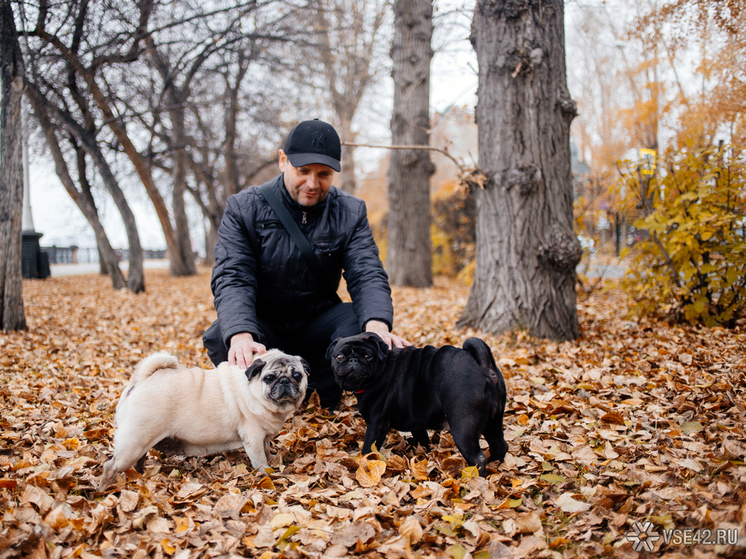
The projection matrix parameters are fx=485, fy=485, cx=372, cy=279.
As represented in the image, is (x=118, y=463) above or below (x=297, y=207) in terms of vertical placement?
below

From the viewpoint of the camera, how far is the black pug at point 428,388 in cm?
282

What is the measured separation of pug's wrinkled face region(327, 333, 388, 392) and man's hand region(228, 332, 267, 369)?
588mm

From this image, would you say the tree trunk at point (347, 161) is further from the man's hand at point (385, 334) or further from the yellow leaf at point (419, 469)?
the yellow leaf at point (419, 469)

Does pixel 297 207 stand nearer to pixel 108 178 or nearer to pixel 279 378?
pixel 279 378

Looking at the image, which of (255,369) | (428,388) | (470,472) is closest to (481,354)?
(428,388)

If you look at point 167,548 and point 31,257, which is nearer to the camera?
point 167,548

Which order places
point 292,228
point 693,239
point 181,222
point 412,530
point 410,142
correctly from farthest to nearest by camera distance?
point 181,222 < point 410,142 < point 693,239 < point 292,228 < point 412,530

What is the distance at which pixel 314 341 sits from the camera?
4.29 meters

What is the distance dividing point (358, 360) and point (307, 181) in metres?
1.59

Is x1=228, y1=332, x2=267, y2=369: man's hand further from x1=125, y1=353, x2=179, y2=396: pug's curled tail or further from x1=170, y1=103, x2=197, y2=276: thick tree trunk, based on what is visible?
x1=170, y1=103, x2=197, y2=276: thick tree trunk

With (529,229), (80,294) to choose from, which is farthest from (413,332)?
(80,294)

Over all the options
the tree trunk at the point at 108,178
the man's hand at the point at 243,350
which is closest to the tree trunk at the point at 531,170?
the man's hand at the point at 243,350

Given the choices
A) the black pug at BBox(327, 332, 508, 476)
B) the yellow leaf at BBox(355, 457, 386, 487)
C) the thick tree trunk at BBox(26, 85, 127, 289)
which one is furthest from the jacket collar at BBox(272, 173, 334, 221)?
the thick tree trunk at BBox(26, 85, 127, 289)

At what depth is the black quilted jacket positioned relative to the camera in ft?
13.0
